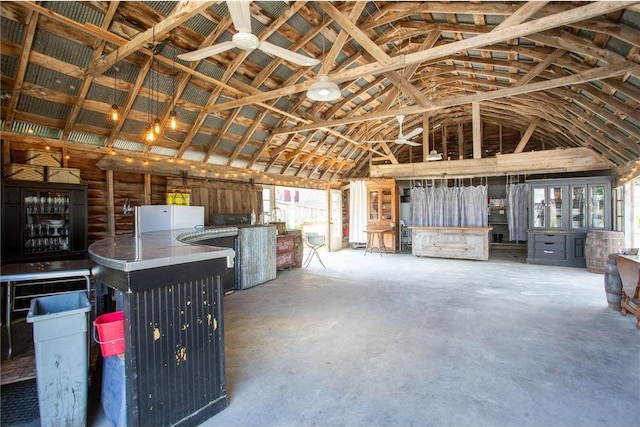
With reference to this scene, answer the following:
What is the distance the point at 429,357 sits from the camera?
310 cm

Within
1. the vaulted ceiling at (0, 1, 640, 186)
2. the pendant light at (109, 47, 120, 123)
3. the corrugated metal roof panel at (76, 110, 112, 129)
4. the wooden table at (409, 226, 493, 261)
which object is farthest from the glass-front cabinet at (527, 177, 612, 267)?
the corrugated metal roof panel at (76, 110, 112, 129)

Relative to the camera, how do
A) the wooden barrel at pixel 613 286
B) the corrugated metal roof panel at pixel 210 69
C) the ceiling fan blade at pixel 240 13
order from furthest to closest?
the corrugated metal roof panel at pixel 210 69 < the wooden barrel at pixel 613 286 < the ceiling fan blade at pixel 240 13

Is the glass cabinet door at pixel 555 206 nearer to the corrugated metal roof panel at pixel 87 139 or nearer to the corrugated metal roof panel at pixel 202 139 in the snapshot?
the corrugated metal roof panel at pixel 202 139

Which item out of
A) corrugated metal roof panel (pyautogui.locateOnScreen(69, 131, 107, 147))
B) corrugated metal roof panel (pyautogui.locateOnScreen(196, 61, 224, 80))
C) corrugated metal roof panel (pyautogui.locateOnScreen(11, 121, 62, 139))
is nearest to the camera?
corrugated metal roof panel (pyautogui.locateOnScreen(11, 121, 62, 139))

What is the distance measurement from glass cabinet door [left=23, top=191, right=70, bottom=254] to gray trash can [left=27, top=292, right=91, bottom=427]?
3412 mm

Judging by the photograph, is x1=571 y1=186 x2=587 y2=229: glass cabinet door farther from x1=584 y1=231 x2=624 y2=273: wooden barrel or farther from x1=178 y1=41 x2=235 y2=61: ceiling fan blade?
x1=178 y1=41 x2=235 y2=61: ceiling fan blade

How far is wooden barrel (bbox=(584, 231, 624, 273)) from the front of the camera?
22.0ft

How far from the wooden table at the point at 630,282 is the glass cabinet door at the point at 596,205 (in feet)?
14.2

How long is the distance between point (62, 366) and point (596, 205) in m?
10.3

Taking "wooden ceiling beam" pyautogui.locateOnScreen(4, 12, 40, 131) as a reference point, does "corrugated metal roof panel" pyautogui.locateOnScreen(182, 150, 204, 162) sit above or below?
below

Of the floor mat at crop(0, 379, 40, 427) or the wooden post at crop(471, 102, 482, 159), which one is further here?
the wooden post at crop(471, 102, 482, 159)

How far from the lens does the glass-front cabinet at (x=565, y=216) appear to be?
766cm

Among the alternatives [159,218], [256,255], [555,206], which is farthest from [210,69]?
[555,206]

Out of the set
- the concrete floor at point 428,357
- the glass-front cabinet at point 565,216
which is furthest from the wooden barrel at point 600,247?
the concrete floor at point 428,357
